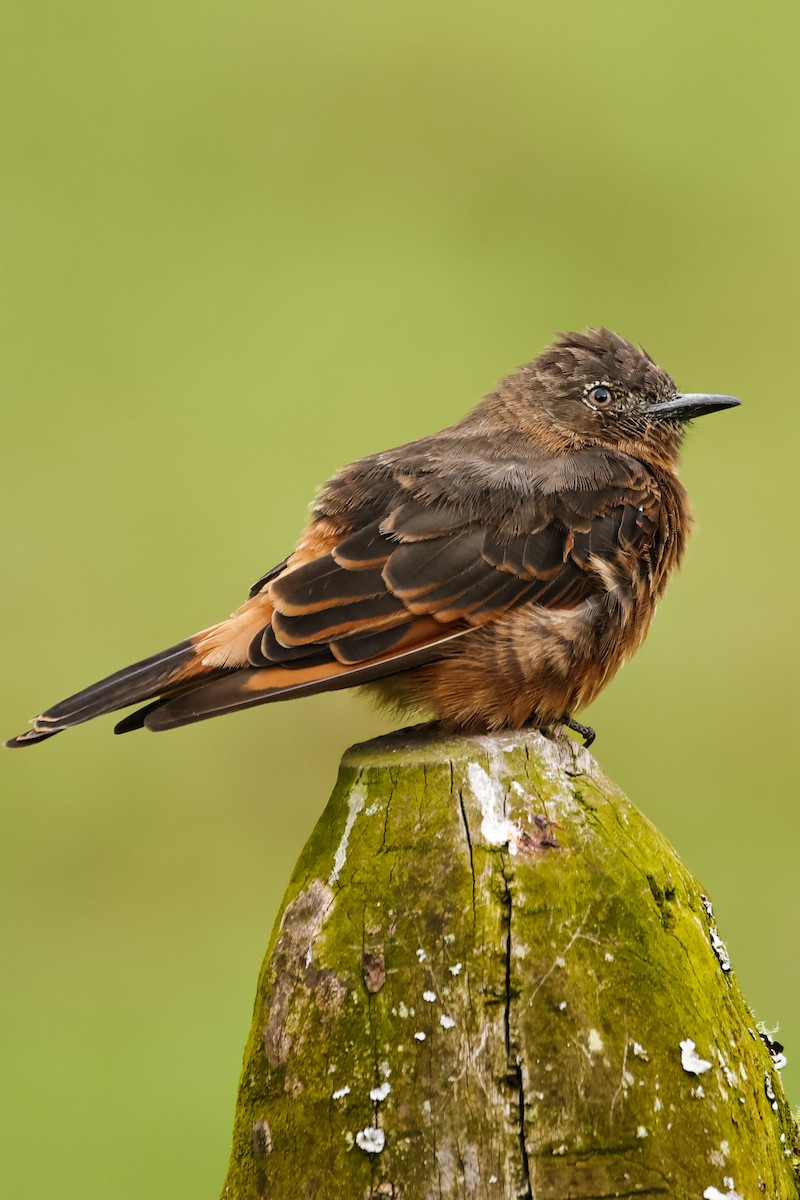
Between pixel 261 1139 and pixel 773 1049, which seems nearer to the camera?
pixel 261 1139

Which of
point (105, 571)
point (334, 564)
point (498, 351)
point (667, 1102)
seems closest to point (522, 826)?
point (667, 1102)

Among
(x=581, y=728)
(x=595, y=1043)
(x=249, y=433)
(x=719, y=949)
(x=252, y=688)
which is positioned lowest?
(x=595, y=1043)

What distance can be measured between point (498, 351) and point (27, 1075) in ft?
19.8

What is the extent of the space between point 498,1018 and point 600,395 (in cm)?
307

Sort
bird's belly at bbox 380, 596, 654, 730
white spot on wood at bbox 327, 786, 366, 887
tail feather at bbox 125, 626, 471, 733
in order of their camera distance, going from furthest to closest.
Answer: bird's belly at bbox 380, 596, 654, 730 → tail feather at bbox 125, 626, 471, 733 → white spot on wood at bbox 327, 786, 366, 887

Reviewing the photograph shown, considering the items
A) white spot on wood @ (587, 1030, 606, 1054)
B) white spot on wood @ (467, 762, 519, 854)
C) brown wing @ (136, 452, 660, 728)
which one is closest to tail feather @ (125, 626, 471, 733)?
brown wing @ (136, 452, 660, 728)

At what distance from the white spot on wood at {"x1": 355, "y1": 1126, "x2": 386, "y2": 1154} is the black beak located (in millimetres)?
3258

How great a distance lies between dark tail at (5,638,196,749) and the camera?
422 centimetres

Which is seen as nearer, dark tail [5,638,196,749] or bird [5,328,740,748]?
dark tail [5,638,196,749]

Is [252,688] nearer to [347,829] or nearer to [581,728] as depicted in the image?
[347,829]

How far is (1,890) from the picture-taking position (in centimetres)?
865

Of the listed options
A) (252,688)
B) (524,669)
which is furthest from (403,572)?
(252,688)

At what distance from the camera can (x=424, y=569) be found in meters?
4.56

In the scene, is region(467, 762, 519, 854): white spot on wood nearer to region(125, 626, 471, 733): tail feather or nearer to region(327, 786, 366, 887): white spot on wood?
region(327, 786, 366, 887): white spot on wood
